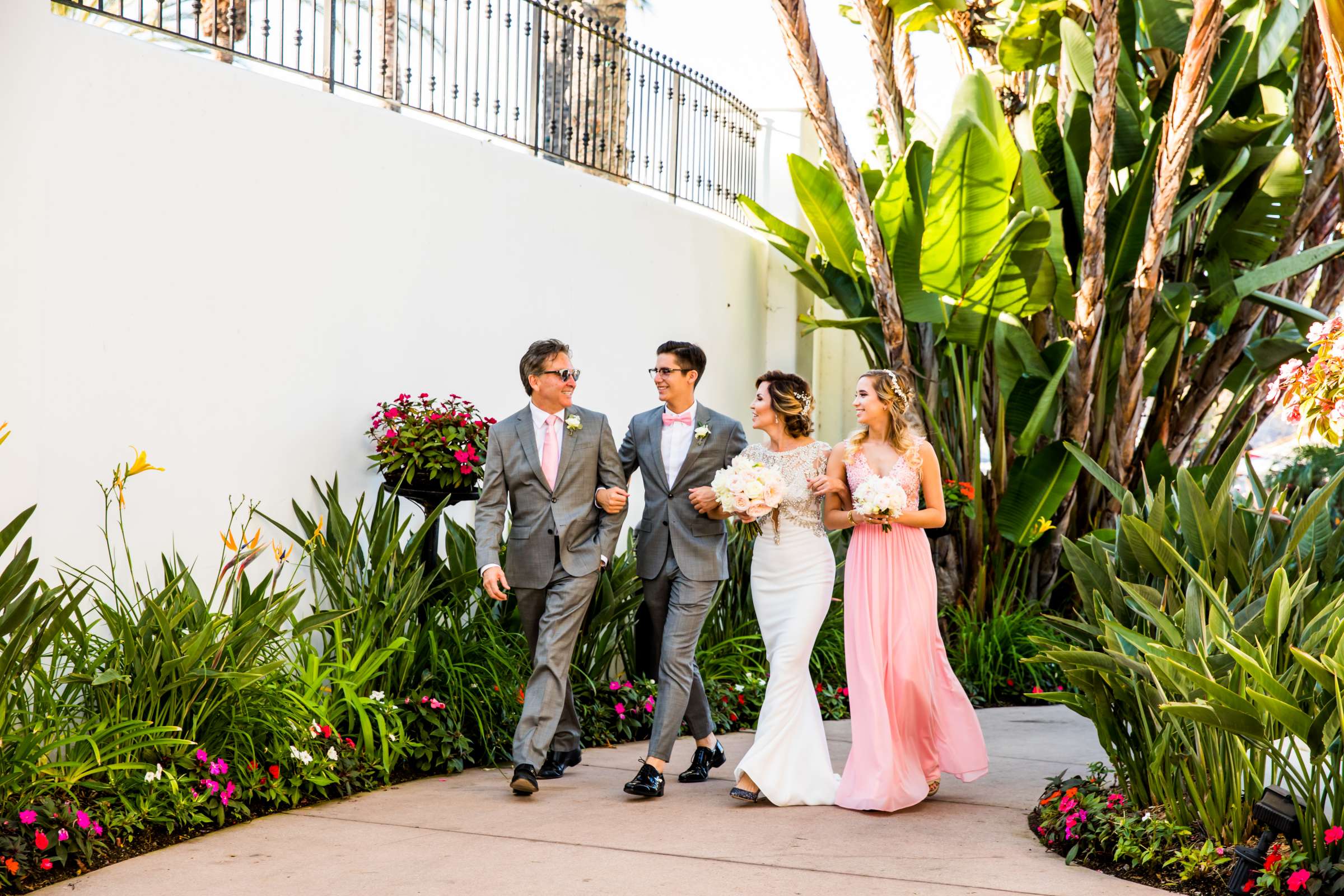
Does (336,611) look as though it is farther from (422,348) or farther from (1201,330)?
(1201,330)

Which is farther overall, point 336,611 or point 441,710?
point 441,710

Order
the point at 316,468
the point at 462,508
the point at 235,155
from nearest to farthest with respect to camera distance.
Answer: the point at 235,155 → the point at 316,468 → the point at 462,508

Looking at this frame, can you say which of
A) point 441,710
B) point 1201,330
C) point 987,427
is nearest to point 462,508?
point 441,710

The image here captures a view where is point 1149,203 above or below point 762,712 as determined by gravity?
above

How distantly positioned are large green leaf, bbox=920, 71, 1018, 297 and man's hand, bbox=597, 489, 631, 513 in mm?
4028

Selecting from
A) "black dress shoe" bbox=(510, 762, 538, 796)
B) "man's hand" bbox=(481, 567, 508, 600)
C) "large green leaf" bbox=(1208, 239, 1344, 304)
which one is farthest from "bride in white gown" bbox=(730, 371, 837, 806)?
"large green leaf" bbox=(1208, 239, 1344, 304)

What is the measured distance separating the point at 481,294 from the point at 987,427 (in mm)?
3987

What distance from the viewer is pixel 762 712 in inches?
208

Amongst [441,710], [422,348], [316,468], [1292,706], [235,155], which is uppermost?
[235,155]

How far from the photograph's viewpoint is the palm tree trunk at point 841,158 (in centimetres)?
803

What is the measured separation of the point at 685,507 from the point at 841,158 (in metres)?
3.73

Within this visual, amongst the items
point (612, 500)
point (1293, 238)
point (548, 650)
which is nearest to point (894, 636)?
point (612, 500)

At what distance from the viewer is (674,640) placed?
546 centimetres

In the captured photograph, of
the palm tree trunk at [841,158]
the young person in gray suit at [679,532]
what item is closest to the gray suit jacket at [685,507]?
the young person in gray suit at [679,532]
